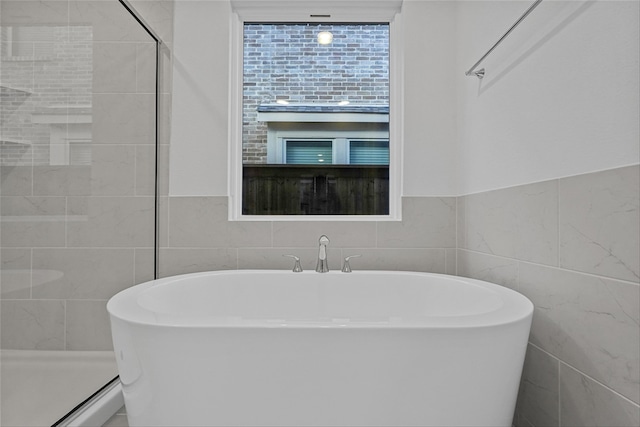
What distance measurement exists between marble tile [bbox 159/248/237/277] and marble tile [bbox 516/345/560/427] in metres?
1.38

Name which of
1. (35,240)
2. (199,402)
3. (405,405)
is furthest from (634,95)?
(35,240)

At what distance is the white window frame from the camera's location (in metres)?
2.09

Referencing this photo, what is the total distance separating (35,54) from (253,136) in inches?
41.4

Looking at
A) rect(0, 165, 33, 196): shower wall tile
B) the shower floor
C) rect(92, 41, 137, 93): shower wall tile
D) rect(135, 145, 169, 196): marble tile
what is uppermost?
rect(92, 41, 137, 93): shower wall tile

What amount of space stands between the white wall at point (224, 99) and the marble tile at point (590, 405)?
43.1 inches

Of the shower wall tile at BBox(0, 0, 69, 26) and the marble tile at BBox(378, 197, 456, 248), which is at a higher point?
the shower wall tile at BBox(0, 0, 69, 26)

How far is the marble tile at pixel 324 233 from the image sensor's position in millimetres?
1995

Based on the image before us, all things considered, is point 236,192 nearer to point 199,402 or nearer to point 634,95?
point 199,402

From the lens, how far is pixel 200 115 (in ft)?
6.57

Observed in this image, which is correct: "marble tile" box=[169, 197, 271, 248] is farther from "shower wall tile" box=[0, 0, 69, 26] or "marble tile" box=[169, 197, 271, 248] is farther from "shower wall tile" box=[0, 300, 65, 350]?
"shower wall tile" box=[0, 0, 69, 26]

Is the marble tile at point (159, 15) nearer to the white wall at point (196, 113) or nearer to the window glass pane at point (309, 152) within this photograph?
the white wall at point (196, 113)

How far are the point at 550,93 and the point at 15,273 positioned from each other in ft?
6.30

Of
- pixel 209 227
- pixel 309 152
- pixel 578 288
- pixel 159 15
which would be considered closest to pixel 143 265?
pixel 209 227

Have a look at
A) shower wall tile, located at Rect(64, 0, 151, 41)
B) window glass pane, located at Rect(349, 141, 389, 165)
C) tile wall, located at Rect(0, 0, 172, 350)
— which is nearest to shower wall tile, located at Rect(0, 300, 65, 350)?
tile wall, located at Rect(0, 0, 172, 350)
